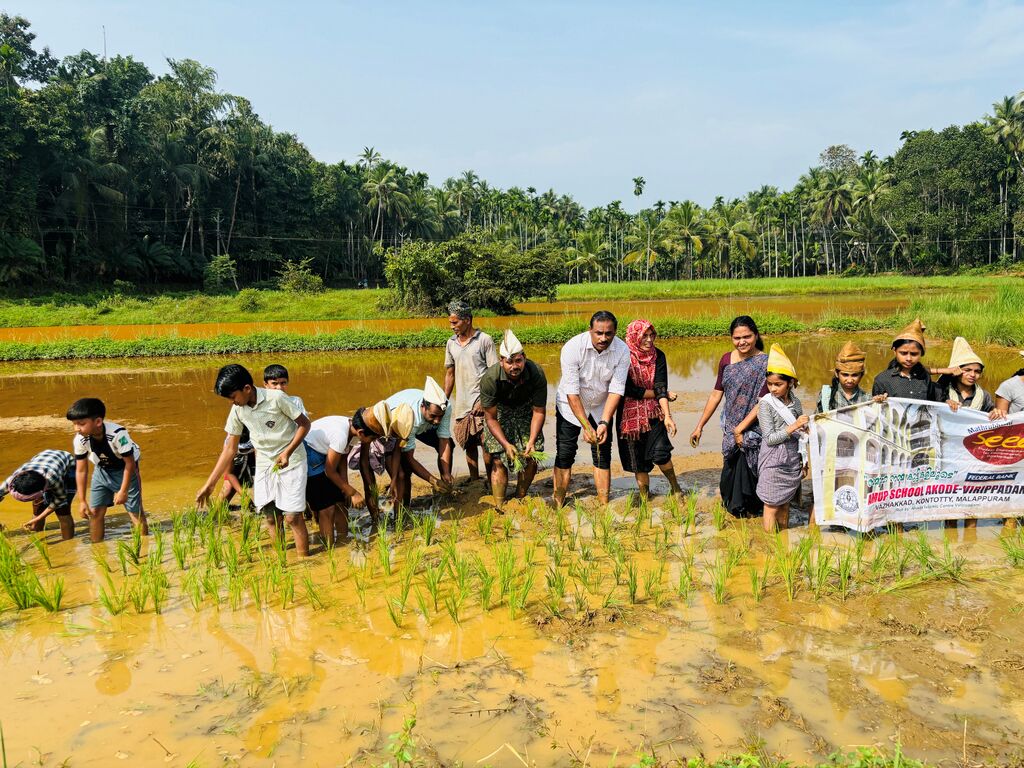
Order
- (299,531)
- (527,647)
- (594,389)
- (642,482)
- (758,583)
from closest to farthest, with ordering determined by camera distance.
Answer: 1. (527,647)
2. (758,583)
3. (299,531)
4. (594,389)
5. (642,482)

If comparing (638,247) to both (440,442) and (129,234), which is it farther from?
(440,442)

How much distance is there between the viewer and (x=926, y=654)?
297 cm

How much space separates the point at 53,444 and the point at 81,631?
19.4 ft

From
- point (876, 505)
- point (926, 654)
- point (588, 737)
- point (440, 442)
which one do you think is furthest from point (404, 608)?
point (876, 505)

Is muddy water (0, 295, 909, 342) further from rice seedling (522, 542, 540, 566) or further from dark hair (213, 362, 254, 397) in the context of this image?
rice seedling (522, 542, 540, 566)

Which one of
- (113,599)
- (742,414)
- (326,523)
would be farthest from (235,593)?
(742,414)

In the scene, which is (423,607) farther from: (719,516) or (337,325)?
(337,325)

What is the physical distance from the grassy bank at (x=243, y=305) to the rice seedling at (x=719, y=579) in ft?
70.4

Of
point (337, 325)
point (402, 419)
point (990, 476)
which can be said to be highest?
point (337, 325)

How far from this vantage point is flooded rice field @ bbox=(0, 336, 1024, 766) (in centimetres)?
251

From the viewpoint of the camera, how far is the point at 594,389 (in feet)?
16.2

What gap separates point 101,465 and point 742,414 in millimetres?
4383

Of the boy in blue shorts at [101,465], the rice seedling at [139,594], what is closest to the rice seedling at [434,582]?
the rice seedling at [139,594]

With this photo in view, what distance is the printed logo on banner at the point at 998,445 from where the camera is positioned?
4273 mm
